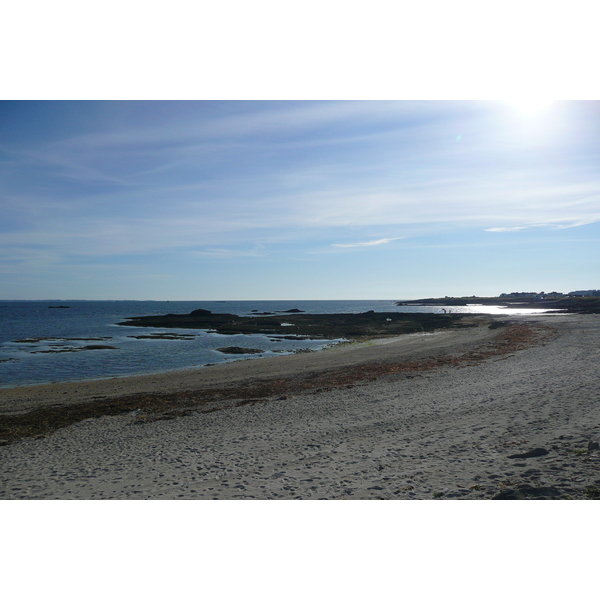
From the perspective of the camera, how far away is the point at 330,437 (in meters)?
12.0

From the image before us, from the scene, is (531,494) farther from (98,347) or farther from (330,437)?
(98,347)

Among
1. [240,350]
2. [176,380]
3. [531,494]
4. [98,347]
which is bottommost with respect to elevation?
[98,347]

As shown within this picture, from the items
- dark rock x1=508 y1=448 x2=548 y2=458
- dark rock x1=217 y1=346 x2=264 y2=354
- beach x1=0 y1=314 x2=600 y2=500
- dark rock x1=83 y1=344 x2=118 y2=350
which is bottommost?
dark rock x1=83 y1=344 x2=118 y2=350

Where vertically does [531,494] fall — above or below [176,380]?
above

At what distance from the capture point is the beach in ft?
27.5

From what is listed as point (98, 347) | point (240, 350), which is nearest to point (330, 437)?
point (240, 350)

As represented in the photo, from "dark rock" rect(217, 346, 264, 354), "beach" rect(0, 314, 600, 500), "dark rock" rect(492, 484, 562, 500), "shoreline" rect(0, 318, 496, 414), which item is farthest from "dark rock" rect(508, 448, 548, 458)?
"dark rock" rect(217, 346, 264, 354)

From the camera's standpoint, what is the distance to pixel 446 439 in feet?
35.8

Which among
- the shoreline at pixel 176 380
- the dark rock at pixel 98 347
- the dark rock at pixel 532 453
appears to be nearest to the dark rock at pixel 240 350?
the shoreline at pixel 176 380

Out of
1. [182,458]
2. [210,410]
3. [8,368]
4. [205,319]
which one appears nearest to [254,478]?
[182,458]

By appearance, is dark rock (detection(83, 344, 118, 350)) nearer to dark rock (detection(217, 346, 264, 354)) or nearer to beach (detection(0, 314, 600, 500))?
dark rock (detection(217, 346, 264, 354))

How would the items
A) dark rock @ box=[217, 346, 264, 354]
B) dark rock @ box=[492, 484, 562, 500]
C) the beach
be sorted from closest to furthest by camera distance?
dark rock @ box=[492, 484, 562, 500] → the beach → dark rock @ box=[217, 346, 264, 354]

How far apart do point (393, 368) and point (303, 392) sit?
7475 millimetres

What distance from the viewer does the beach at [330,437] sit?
8.38 meters
